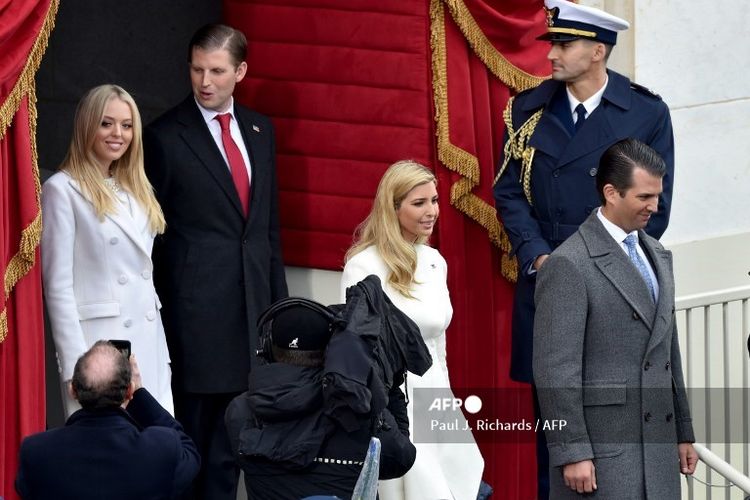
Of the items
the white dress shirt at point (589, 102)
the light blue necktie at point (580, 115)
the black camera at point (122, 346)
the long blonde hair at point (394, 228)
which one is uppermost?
the white dress shirt at point (589, 102)

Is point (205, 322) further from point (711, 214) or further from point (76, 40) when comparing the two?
point (711, 214)

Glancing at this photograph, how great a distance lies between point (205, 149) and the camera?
21.5ft

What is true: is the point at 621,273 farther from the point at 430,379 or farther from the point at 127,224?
the point at 127,224

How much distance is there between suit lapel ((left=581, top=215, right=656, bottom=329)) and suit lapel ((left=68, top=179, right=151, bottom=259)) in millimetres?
1539

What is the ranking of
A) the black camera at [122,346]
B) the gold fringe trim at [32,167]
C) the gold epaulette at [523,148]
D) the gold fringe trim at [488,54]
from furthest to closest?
1. the gold fringe trim at [488,54]
2. the gold epaulette at [523,148]
3. the gold fringe trim at [32,167]
4. the black camera at [122,346]

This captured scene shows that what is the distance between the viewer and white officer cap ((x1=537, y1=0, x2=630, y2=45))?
6.52 meters

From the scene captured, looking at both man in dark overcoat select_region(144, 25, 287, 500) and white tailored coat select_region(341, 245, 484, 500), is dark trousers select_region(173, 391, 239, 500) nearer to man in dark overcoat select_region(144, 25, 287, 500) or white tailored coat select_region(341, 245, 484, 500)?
man in dark overcoat select_region(144, 25, 287, 500)

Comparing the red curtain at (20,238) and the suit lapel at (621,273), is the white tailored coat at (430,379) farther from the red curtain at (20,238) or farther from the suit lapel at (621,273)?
the red curtain at (20,238)

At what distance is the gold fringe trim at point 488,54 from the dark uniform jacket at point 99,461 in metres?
2.64

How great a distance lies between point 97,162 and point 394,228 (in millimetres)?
1006

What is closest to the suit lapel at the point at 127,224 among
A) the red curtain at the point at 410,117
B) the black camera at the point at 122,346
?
the red curtain at the point at 410,117

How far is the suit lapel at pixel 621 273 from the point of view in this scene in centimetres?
551

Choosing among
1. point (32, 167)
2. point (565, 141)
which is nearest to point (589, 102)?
point (565, 141)

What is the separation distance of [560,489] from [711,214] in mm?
2715
